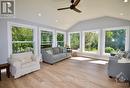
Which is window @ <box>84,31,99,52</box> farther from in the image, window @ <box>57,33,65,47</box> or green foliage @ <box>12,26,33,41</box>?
green foliage @ <box>12,26,33,41</box>

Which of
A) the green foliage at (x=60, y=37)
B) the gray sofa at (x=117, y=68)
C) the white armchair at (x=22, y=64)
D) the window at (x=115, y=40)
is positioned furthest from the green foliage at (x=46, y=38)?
the gray sofa at (x=117, y=68)

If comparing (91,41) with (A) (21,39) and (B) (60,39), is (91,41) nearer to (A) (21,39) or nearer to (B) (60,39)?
(B) (60,39)

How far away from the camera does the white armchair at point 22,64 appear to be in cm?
378

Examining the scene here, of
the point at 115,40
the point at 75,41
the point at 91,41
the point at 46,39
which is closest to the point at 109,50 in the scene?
the point at 115,40

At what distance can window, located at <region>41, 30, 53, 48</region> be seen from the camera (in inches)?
267

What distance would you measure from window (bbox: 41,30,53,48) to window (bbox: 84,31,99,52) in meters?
2.75

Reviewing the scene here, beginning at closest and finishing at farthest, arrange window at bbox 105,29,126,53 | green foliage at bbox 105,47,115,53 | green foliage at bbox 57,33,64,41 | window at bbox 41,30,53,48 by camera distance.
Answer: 1. window at bbox 105,29,126,53
2. window at bbox 41,30,53,48
3. green foliage at bbox 105,47,115,53
4. green foliage at bbox 57,33,64,41

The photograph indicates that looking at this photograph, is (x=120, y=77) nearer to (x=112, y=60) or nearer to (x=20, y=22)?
(x=112, y=60)

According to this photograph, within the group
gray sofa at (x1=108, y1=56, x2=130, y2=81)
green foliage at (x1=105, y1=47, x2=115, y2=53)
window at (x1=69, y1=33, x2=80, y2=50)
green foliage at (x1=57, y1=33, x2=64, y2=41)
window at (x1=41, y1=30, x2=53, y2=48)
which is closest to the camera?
gray sofa at (x1=108, y1=56, x2=130, y2=81)

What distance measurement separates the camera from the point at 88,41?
8.21m

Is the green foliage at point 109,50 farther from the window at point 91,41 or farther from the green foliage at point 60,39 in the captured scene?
the green foliage at point 60,39

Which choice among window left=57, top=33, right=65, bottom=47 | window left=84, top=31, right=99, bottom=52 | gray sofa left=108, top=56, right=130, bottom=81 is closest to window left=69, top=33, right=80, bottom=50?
window left=84, top=31, right=99, bottom=52

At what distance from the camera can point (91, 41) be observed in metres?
8.02

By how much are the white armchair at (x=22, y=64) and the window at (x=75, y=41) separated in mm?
4762
